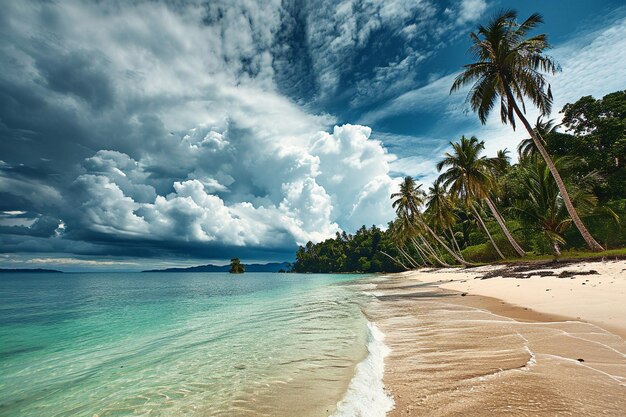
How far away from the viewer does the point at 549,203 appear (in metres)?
22.3

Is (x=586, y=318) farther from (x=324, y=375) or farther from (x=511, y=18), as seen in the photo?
(x=511, y=18)

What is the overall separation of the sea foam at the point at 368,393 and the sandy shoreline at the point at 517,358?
151mm

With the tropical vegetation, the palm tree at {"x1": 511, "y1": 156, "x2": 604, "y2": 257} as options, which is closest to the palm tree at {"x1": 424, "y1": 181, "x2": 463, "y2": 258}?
the tropical vegetation

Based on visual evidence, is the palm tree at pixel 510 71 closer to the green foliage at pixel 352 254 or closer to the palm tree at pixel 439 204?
the palm tree at pixel 439 204

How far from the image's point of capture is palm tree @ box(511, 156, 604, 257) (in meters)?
21.5

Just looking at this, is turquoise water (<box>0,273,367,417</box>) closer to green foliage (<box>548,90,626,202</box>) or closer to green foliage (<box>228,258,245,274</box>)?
green foliage (<box>548,90,626,202</box>)

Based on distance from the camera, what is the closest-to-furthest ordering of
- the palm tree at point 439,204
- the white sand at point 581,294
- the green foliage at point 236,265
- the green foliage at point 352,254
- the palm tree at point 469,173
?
the white sand at point 581,294, the palm tree at point 469,173, the palm tree at point 439,204, the green foliage at point 352,254, the green foliage at point 236,265

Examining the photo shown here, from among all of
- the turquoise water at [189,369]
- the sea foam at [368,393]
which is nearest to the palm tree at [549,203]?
the turquoise water at [189,369]

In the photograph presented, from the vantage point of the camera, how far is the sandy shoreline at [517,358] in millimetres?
3201

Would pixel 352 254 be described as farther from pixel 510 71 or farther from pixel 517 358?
pixel 517 358

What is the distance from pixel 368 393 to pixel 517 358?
2.49m

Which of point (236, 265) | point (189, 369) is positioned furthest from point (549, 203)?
point (236, 265)

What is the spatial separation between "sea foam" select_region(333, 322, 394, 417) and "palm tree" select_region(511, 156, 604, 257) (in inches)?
877

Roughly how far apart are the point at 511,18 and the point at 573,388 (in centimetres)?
2325
